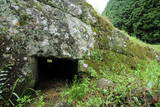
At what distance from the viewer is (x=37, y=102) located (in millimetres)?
3035

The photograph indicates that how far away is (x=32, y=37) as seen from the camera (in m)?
3.40

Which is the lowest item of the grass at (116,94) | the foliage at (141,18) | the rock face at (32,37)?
the grass at (116,94)

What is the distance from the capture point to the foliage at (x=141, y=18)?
10.3 m

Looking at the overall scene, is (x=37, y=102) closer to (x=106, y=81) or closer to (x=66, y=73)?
(x=106, y=81)

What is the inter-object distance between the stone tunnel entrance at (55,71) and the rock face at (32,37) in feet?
1.11

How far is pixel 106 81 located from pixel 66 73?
1.35 metres

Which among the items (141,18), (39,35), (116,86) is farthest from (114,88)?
(141,18)

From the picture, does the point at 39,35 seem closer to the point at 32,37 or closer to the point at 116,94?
the point at 32,37

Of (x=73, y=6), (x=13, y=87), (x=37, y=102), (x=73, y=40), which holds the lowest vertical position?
(x=37, y=102)

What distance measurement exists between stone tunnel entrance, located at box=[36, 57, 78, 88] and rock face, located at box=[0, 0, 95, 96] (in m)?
0.34

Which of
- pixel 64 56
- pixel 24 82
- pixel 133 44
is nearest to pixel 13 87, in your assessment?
pixel 24 82

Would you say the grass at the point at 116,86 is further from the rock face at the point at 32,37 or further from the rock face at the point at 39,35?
the rock face at the point at 32,37

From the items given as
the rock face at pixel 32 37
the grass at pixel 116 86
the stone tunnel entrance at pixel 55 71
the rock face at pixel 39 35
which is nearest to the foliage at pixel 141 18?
the grass at pixel 116 86

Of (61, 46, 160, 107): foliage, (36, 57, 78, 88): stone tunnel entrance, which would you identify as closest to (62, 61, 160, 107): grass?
(61, 46, 160, 107): foliage
